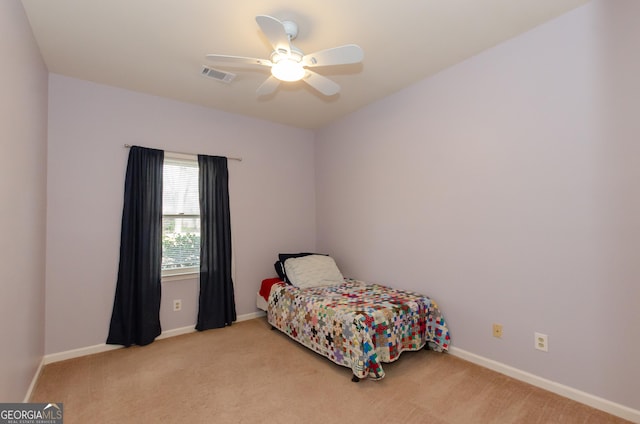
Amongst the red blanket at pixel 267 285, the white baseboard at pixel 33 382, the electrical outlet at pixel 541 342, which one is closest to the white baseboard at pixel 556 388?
the electrical outlet at pixel 541 342

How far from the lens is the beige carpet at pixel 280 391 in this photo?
189 cm

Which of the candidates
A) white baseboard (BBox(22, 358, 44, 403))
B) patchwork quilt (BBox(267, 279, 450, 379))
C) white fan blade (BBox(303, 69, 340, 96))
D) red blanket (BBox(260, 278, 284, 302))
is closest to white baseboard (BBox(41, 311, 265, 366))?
white baseboard (BBox(22, 358, 44, 403))

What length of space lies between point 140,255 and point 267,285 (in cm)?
142

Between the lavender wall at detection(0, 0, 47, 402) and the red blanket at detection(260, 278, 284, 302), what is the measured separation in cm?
204

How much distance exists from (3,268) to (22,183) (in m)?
0.70

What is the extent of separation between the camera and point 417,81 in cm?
308

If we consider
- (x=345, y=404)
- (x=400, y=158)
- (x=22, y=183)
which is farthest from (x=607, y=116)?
(x=22, y=183)

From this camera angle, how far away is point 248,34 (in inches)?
90.0

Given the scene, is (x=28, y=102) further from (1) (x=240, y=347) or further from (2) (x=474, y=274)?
(2) (x=474, y=274)

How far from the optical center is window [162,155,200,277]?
11.1 ft

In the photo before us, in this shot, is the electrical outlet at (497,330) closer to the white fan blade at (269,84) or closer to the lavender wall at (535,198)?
the lavender wall at (535,198)

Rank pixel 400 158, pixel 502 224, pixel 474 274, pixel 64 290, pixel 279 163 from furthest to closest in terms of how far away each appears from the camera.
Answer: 1. pixel 279 163
2. pixel 400 158
3. pixel 64 290
4. pixel 474 274
5. pixel 502 224

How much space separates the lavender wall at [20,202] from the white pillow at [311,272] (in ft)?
7.24

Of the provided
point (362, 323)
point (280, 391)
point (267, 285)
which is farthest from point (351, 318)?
point (267, 285)
